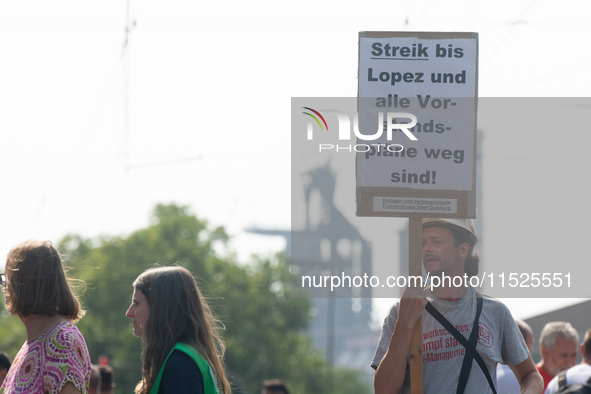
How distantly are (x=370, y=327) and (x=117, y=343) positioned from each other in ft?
331

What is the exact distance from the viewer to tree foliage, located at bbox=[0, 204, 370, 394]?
33188 millimetres

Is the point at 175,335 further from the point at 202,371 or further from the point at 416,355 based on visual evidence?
the point at 416,355

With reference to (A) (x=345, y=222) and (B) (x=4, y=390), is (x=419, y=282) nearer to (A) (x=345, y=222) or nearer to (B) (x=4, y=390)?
(B) (x=4, y=390)

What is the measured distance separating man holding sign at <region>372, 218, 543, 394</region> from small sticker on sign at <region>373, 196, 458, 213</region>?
0.35 ft

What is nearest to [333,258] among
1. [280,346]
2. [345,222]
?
[345,222]

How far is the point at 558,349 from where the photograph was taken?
5.77 meters

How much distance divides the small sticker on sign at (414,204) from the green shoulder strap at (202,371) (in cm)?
118

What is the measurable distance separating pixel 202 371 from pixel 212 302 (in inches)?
1213

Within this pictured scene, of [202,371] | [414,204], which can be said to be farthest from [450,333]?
[202,371]

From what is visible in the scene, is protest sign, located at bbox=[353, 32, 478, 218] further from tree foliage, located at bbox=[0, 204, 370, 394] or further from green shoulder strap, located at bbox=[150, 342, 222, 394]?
tree foliage, located at bbox=[0, 204, 370, 394]

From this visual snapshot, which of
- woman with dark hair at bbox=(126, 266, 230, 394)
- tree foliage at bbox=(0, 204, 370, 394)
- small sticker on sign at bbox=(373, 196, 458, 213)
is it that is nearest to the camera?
woman with dark hair at bbox=(126, 266, 230, 394)

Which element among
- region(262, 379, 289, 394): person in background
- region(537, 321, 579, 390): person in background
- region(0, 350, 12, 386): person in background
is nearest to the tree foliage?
region(262, 379, 289, 394): person in background

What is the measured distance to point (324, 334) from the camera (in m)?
135

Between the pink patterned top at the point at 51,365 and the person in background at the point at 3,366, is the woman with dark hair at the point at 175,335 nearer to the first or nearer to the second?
the pink patterned top at the point at 51,365
